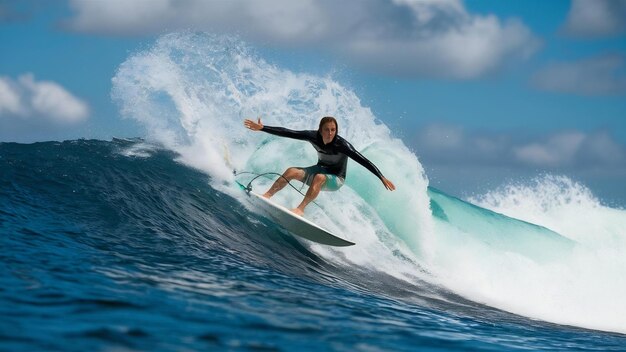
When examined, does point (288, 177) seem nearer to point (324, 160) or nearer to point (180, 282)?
point (324, 160)

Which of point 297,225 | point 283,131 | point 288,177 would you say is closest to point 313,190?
point 288,177

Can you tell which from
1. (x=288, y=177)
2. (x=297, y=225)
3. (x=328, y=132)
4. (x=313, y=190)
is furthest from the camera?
(x=288, y=177)

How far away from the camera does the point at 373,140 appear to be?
1442 centimetres

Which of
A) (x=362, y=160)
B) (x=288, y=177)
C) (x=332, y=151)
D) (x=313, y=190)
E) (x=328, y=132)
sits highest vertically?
(x=328, y=132)

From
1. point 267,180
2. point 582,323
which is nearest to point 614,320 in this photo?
point 582,323

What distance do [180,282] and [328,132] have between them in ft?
13.2

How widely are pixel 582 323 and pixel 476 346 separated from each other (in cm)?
483

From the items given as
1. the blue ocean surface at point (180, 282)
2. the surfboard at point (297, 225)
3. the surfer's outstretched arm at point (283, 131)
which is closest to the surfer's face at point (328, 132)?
the surfer's outstretched arm at point (283, 131)

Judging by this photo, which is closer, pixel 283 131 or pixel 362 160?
pixel 362 160

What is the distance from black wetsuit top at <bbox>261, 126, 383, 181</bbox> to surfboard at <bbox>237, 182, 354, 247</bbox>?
35.5 inches

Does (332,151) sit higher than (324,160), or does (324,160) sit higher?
(332,151)

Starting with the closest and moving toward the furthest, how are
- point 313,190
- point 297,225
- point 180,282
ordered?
point 180,282, point 297,225, point 313,190

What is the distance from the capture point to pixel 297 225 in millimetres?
9727

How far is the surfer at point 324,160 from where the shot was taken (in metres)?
9.68
